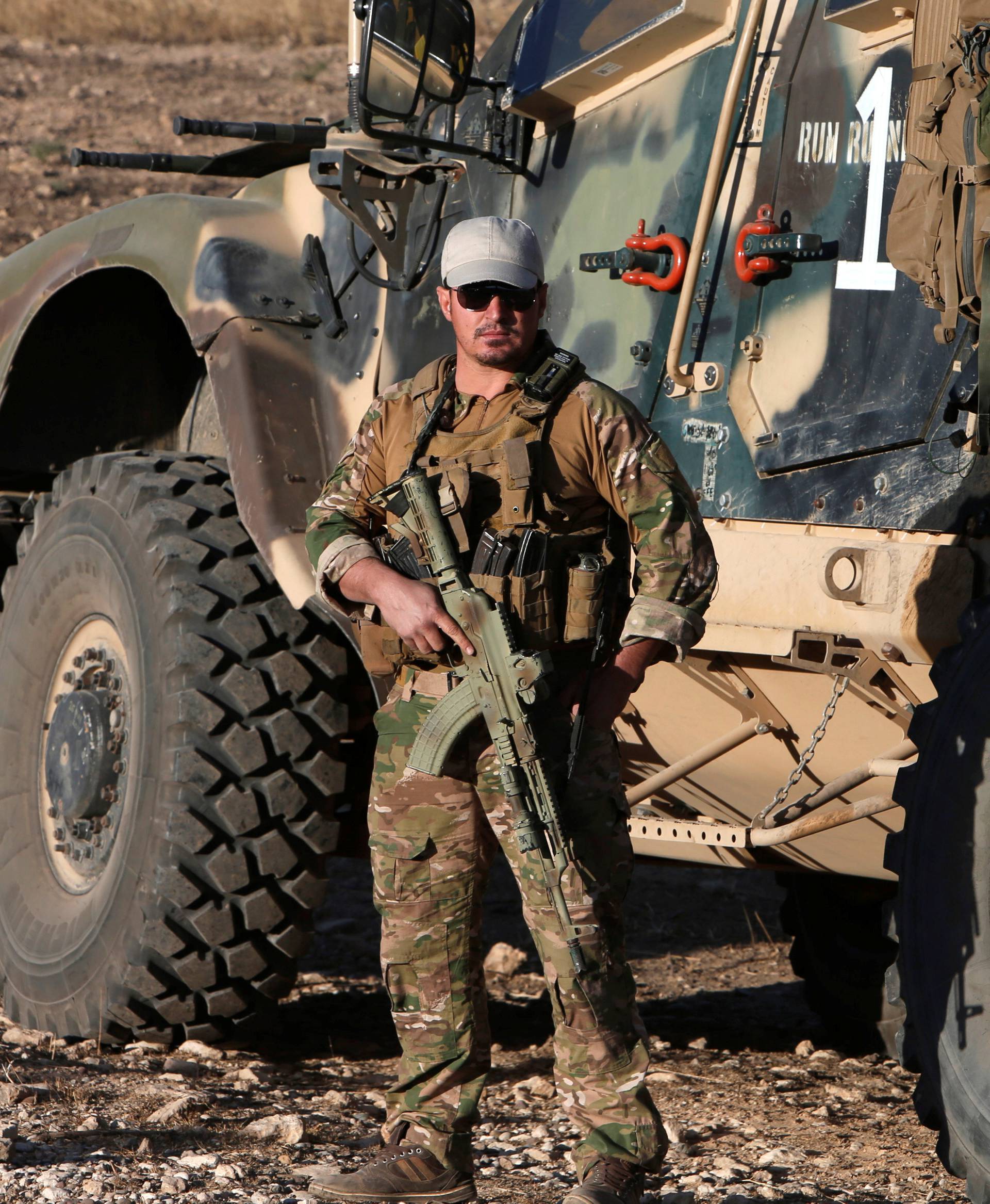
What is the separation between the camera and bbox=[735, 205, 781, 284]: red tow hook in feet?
9.78

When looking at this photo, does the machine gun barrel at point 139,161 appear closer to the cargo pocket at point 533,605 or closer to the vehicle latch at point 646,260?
the vehicle latch at point 646,260

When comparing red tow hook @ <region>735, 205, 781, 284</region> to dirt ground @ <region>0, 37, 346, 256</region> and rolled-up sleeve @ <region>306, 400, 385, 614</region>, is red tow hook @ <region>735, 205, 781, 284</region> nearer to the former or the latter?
rolled-up sleeve @ <region>306, 400, 385, 614</region>

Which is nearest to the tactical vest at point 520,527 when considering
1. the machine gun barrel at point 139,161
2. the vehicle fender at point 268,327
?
the vehicle fender at point 268,327

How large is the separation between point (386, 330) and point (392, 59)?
650 mm

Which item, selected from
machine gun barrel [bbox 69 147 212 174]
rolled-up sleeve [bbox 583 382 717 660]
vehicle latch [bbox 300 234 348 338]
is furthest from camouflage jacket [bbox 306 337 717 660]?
machine gun barrel [bbox 69 147 212 174]

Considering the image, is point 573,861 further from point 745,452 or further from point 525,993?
point 525,993

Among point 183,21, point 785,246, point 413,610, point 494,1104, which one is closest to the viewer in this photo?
point 413,610

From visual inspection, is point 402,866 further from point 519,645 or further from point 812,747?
point 812,747

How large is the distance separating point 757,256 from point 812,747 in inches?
34.9

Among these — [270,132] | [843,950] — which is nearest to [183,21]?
[270,132]

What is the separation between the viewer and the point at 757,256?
3.00 meters

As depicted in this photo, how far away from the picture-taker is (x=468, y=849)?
9.29 ft

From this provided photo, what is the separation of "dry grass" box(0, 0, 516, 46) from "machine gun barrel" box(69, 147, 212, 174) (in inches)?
588

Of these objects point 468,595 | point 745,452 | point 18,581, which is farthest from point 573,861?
point 18,581
